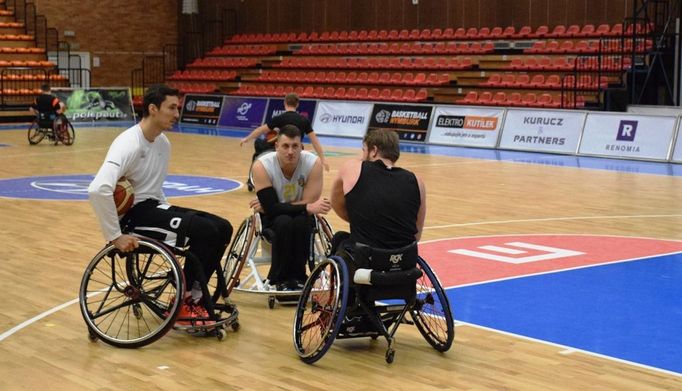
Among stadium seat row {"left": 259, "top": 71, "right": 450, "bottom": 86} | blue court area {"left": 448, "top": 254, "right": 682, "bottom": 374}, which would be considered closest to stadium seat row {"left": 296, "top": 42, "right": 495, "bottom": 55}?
stadium seat row {"left": 259, "top": 71, "right": 450, "bottom": 86}

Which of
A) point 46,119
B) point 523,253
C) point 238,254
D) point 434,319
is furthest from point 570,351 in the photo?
point 46,119

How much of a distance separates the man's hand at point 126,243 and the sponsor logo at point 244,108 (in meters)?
20.8

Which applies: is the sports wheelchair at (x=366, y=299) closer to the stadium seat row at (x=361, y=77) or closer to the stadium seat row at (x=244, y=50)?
the stadium seat row at (x=361, y=77)

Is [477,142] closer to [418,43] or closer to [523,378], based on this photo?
[418,43]

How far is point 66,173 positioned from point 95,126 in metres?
12.0

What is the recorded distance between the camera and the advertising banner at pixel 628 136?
1789 centimetres

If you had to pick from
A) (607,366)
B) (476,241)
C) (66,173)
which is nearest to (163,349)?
(607,366)

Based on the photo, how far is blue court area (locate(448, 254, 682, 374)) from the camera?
238 inches

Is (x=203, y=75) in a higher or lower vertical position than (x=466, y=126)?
higher

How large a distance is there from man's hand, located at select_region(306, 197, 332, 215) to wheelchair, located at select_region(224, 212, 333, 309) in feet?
0.61

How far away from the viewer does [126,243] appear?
18.8 feet

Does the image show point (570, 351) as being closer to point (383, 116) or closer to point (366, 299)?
point (366, 299)

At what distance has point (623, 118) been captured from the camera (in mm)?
18594

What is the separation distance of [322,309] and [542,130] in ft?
48.8
